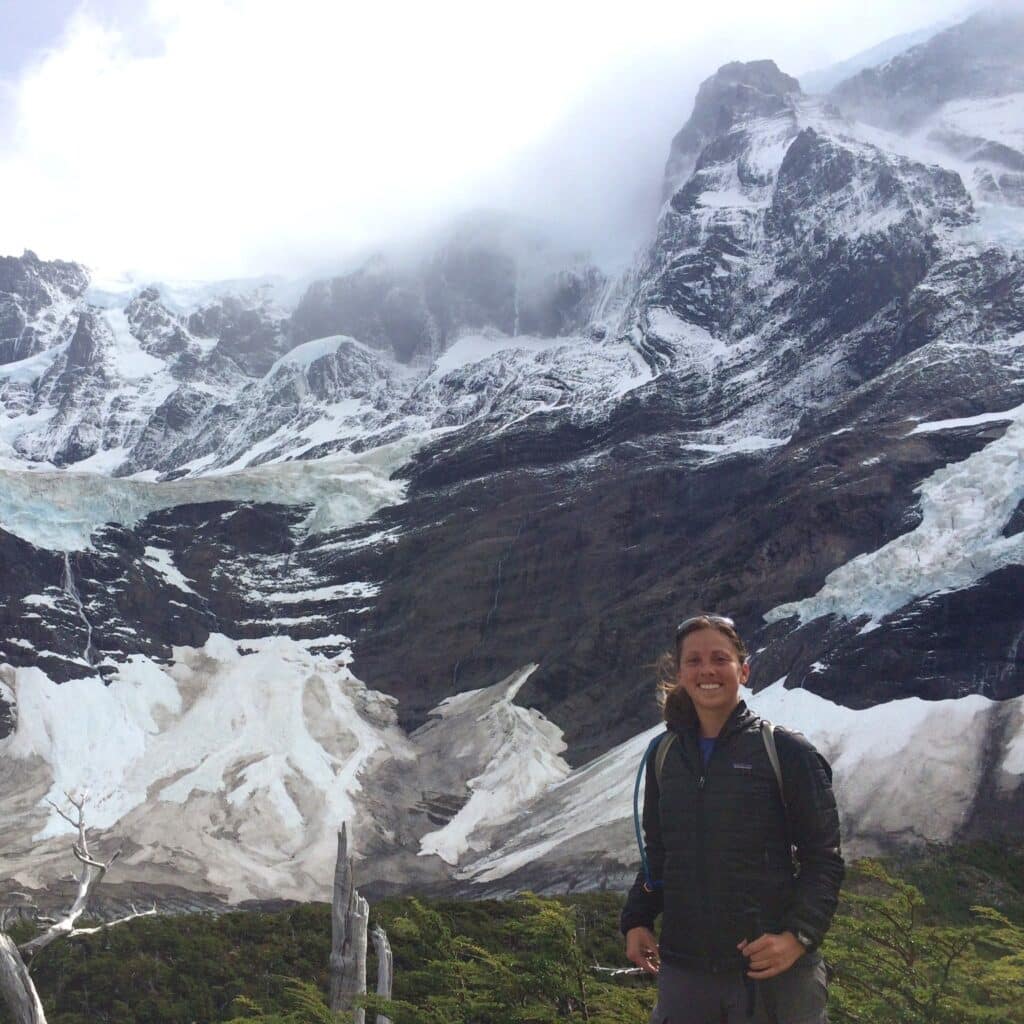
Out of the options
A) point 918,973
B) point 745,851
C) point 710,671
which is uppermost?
point 710,671

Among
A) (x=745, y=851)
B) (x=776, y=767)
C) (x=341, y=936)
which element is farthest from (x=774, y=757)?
(x=341, y=936)

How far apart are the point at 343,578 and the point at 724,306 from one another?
74576 millimetres

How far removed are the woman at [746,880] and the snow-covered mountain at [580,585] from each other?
70319mm

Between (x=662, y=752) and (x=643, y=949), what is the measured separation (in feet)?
3.28

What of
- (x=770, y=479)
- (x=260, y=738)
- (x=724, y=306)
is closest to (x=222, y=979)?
(x=260, y=738)

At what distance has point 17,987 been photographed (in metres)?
12.0

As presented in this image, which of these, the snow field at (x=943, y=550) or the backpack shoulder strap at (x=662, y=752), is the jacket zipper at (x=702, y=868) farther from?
the snow field at (x=943, y=550)

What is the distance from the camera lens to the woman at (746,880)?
5531 mm

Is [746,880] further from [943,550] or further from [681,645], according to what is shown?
[943,550]

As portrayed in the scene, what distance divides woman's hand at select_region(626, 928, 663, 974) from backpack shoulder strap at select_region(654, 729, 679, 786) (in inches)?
31.4

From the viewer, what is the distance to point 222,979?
50812 mm

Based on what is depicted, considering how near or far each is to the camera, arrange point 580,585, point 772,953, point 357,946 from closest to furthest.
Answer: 1. point 772,953
2. point 357,946
3. point 580,585

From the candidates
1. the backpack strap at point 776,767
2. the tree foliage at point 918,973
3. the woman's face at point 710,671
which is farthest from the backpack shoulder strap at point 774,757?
the tree foliage at point 918,973

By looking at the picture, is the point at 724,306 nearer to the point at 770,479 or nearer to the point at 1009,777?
the point at 770,479
